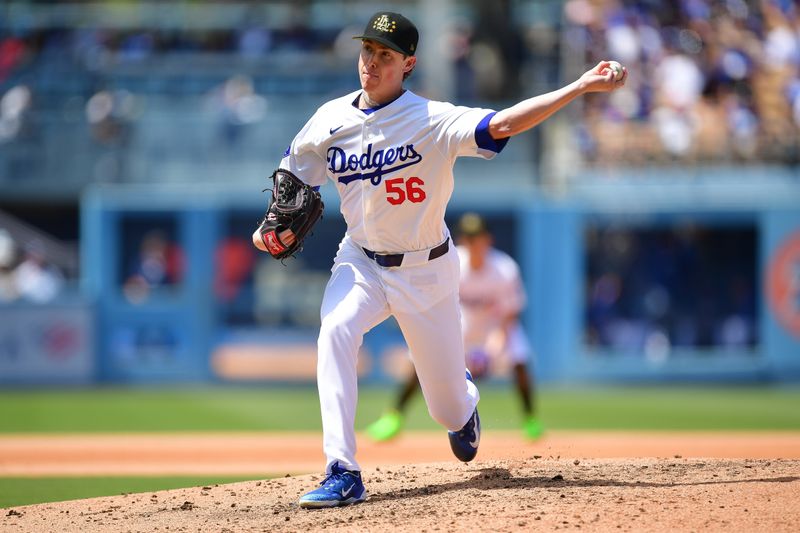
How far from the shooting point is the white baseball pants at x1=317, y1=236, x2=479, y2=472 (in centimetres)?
513

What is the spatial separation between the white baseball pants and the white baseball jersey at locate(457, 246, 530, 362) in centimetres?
414

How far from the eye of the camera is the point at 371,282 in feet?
17.6

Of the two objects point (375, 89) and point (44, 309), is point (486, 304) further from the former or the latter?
point (44, 309)

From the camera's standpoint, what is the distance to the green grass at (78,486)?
→ 6.48 meters

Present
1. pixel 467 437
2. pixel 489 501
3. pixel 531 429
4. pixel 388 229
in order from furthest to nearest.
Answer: pixel 531 429 < pixel 467 437 < pixel 388 229 < pixel 489 501

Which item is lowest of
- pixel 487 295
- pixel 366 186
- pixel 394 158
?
pixel 487 295

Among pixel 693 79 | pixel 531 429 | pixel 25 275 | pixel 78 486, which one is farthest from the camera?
pixel 693 79

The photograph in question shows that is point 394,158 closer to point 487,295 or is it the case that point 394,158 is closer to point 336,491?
point 336,491

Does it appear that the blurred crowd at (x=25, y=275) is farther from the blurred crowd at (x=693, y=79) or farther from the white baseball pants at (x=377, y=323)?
the white baseball pants at (x=377, y=323)

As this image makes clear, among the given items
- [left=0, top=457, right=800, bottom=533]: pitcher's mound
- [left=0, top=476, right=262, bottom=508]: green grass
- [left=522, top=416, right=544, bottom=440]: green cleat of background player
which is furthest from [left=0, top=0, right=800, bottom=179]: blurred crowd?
[left=0, top=457, right=800, bottom=533]: pitcher's mound

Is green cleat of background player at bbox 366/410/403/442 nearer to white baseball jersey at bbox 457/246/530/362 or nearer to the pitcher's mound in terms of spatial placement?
white baseball jersey at bbox 457/246/530/362

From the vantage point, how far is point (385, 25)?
5113 millimetres

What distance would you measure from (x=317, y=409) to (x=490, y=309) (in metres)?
3.40

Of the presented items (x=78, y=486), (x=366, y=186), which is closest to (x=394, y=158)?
(x=366, y=186)
